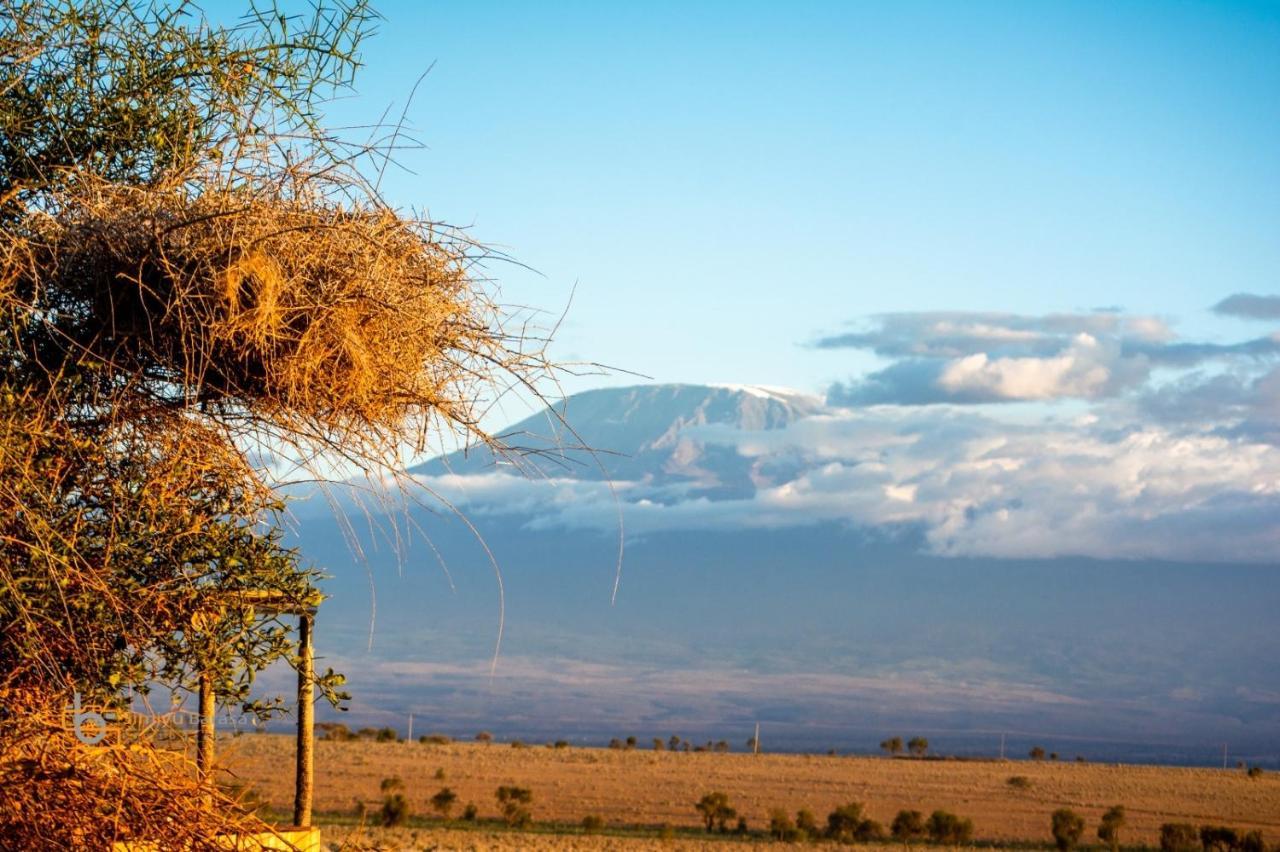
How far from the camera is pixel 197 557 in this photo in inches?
277

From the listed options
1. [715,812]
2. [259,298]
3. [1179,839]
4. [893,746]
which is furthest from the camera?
[893,746]

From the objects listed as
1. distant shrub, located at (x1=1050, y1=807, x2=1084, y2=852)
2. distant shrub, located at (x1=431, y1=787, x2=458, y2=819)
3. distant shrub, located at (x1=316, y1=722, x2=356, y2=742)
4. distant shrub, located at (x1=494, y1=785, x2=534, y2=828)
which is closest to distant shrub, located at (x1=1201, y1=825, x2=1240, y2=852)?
distant shrub, located at (x1=1050, y1=807, x2=1084, y2=852)

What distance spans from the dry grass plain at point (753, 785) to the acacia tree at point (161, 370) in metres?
21.2

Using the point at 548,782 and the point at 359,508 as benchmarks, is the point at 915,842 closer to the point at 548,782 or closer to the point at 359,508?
the point at 548,782

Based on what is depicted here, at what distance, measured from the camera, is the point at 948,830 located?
1336 inches

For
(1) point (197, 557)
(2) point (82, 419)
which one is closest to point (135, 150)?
(2) point (82, 419)

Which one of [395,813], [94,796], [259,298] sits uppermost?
[259,298]

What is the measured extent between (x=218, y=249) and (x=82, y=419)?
138 cm

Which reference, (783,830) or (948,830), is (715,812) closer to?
(783,830)

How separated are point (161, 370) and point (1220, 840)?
3309 cm

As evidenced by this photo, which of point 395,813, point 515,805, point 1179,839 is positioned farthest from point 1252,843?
point 395,813

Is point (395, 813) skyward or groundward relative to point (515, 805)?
skyward

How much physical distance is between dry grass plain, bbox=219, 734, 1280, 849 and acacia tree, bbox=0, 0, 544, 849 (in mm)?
21185

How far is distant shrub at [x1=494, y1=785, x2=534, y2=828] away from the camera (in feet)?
107
